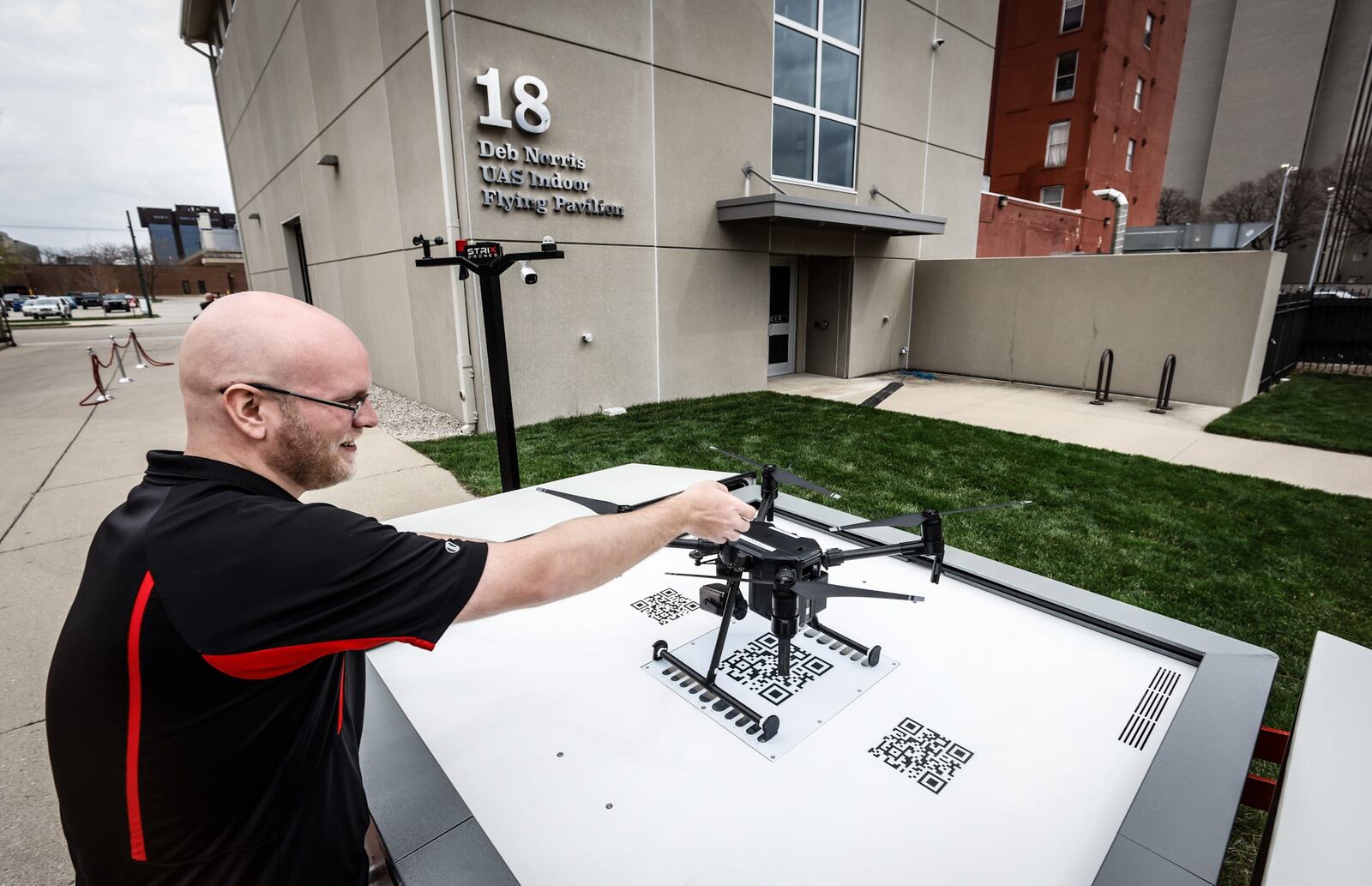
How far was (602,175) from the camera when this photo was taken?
7527 mm

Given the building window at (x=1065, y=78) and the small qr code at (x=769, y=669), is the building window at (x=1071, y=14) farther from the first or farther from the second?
the small qr code at (x=769, y=669)

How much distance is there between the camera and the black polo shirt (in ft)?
3.07

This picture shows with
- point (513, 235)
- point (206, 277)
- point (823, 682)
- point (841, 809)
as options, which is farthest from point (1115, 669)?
point (206, 277)

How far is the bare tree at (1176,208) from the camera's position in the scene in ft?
114

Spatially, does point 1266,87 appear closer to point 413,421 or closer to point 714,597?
point 413,421

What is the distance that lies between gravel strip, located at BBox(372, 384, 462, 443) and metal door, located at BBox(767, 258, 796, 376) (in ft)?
18.6

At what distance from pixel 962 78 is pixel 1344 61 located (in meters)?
42.4

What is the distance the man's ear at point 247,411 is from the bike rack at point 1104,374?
10.2 meters

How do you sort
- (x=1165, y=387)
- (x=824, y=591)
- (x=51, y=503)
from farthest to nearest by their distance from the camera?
(x=1165, y=387) → (x=51, y=503) → (x=824, y=591)

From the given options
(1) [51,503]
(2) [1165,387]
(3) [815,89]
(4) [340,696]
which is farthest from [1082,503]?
(1) [51,503]

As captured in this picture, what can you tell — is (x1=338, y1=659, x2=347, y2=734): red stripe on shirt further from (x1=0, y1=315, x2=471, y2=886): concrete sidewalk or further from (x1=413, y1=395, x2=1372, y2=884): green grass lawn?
(x1=413, y1=395, x2=1372, y2=884): green grass lawn

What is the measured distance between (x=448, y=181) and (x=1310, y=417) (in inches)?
423

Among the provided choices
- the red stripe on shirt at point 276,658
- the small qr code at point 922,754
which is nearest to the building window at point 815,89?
the small qr code at point 922,754

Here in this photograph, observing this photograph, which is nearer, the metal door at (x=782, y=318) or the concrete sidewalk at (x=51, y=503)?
the concrete sidewalk at (x=51, y=503)
